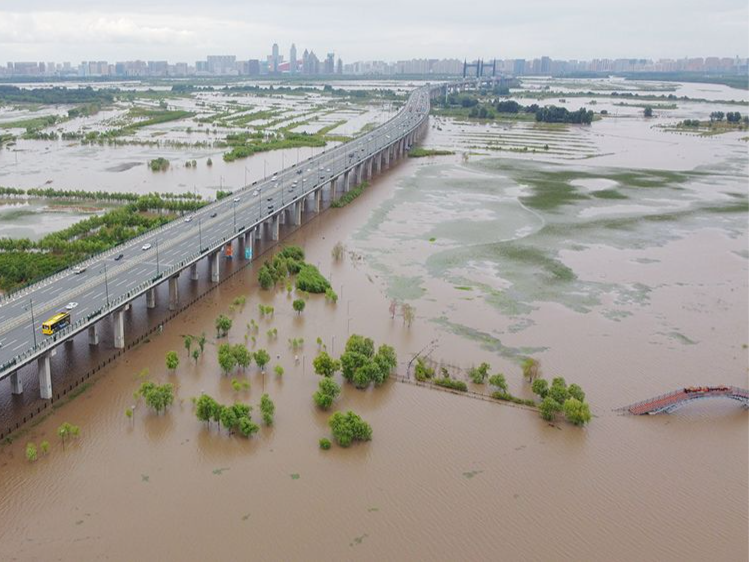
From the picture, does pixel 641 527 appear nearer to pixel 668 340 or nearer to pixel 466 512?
pixel 466 512

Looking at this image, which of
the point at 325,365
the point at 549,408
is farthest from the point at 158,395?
the point at 549,408

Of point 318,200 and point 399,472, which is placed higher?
point 318,200

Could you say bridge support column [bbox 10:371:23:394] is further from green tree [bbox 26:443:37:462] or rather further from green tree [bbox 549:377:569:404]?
green tree [bbox 549:377:569:404]

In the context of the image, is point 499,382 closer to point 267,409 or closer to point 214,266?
point 267,409

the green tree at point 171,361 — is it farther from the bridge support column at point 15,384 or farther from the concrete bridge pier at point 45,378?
the bridge support column at point 15,384

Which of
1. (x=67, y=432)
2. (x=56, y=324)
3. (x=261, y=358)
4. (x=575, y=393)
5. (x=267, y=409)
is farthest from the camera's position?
(x=261, y=358)
